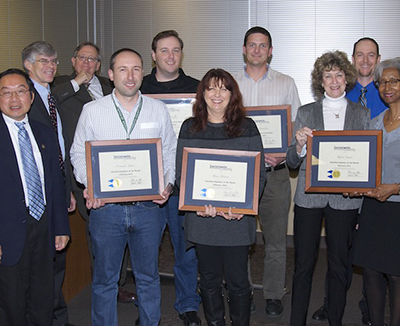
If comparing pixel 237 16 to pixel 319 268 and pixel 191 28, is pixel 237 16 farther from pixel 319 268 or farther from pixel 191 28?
pixel 319 268

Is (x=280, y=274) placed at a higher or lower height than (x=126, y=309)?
higher

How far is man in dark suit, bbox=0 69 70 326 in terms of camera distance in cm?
288

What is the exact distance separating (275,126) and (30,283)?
1.97 m

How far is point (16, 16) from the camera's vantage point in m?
6.04

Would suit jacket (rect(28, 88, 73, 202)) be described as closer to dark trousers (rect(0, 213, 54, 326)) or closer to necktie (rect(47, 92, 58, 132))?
necktie (rect(47, 92, 58, 132))

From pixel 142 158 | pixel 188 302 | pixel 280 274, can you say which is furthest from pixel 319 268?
pixel 142 158

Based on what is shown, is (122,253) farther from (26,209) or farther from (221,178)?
(221,178)

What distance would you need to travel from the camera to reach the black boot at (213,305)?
10.5 feet

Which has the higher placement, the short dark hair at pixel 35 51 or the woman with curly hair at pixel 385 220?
the short dark hair at pixel 35 51

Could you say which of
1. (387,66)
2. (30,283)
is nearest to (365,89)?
(387,66)

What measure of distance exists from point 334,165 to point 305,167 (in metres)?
0.19

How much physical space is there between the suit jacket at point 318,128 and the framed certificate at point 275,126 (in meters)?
0.26

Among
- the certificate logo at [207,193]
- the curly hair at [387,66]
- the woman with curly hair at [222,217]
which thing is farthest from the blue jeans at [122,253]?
the curly hair at [387,66]

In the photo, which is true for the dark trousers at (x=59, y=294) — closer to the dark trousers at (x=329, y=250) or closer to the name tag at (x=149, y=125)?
the name tag at (x=149, y=125)
